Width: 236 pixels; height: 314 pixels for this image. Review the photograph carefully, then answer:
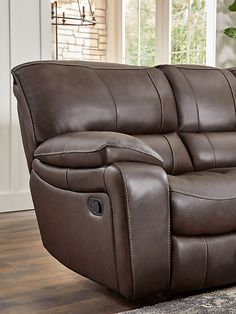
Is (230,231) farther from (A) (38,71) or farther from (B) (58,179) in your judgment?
(A) (38,71)

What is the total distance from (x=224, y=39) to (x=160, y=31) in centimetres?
102

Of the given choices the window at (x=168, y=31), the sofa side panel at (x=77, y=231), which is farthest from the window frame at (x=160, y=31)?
the sofa side panel at (x=77, y=231)

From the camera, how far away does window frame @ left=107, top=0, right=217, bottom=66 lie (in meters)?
4.75

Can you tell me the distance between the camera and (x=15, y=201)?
383 cm

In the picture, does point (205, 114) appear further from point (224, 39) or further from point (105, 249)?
point (224, 39)

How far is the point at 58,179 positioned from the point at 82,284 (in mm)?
447

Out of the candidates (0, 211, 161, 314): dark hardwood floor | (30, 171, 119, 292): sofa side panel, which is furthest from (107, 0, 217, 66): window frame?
(30, 171, 119, 292): sofa side panel

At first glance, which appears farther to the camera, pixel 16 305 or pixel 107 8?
pixel 107 8

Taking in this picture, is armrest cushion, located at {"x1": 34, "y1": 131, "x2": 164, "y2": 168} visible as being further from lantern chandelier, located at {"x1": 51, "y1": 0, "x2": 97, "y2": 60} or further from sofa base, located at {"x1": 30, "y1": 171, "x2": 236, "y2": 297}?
lantern chandelier, located at {"x1": 51, "y1": 0, "x2": 97, "y2": 60}

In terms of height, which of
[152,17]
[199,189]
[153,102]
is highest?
[152,17]

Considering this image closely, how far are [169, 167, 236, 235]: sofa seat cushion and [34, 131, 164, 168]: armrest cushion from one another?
127 mm

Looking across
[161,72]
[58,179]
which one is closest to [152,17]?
[161,72]

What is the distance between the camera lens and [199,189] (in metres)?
2.00

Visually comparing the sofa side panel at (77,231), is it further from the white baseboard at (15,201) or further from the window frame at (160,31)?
the window frame at (160,31)
